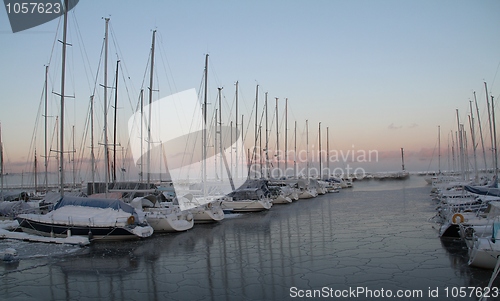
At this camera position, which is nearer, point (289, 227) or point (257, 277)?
point (257, 277)

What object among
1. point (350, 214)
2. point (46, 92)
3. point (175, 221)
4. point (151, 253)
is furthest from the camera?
point (46, 92)

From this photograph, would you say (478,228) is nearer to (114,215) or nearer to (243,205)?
(114,215)

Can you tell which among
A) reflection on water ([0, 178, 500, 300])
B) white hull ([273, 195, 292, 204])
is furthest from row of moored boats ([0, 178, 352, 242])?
white hull ([273, 195, 292, 204])

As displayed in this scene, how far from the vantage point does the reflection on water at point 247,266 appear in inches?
467

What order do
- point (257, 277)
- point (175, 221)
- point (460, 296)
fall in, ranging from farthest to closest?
point (175, 221), point (257, 277), point (460, 296)

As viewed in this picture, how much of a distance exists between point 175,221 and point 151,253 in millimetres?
6165

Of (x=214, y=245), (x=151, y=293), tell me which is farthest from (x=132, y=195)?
(x=151, y=293)

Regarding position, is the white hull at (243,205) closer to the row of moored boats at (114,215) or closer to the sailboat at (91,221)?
the row of moored boats at (114,215)

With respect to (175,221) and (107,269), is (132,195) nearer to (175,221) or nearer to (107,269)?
(175,221)

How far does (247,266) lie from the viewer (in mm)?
14758

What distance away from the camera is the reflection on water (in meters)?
11.9

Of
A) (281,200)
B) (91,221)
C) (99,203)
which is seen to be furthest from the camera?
(281,200)

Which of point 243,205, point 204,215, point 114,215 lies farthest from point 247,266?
point 243,205

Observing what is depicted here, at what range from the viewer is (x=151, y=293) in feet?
38.5
